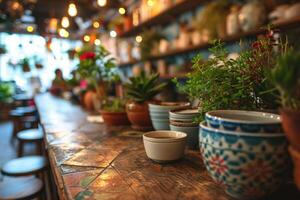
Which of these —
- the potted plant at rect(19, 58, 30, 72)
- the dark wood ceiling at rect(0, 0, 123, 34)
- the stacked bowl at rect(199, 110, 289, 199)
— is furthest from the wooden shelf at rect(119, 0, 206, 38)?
the potted plant at rect(19, 58, 30, 72)

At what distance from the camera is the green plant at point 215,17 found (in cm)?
259

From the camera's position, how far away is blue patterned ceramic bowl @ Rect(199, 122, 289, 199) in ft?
1.80

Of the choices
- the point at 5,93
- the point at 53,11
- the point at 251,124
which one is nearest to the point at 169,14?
the point at 251,124

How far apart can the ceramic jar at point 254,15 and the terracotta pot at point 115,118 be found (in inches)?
53.8

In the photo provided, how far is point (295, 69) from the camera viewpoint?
18.2 inches

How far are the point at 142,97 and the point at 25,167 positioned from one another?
1.00 metres

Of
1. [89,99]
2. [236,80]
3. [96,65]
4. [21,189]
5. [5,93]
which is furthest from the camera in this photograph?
[5,93]

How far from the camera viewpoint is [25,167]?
177 cm

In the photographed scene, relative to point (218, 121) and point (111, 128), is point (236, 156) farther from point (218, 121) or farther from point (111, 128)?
point (111, 128)

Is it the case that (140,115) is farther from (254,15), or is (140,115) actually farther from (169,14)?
(169,14)

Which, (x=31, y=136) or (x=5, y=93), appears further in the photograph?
(x=5, y=93)

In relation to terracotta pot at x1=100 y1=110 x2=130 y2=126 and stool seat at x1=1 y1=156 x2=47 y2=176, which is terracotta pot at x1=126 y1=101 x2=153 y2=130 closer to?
terracotta pot at x1=100 y1=110 x2=130 y2=126

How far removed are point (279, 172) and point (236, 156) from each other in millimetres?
102

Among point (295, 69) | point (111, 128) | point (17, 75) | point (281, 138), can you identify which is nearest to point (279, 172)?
point (281, 138)
